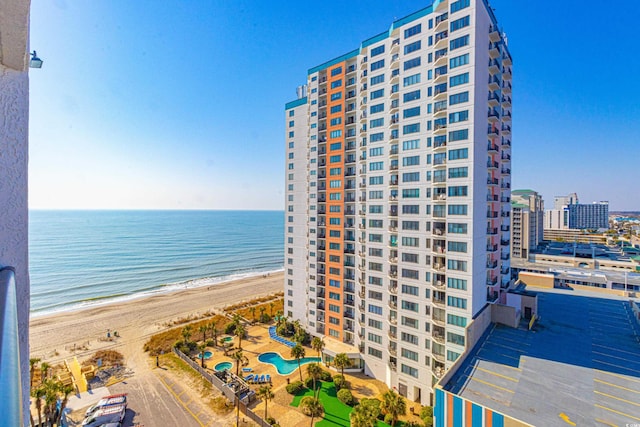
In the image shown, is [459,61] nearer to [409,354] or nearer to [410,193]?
[410,193]

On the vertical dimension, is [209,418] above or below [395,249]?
below

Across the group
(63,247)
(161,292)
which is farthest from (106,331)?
(63,247)

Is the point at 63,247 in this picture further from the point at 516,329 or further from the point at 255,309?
the point at 516,329

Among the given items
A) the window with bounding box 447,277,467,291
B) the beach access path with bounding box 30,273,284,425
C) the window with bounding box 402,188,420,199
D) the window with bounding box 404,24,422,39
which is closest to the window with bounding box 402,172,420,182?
the window with bounding box 402,188,420,199

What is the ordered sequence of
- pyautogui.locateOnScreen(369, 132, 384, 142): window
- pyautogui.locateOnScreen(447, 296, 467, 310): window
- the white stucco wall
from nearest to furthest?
the white stucco wall
pyautogui.locateOnScreen(447, 296, 467, 310): window
pyautogui.locateOnScreen(369, 132, 384, 142): window

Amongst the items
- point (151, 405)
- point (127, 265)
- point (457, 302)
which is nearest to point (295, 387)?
point (151, 405)

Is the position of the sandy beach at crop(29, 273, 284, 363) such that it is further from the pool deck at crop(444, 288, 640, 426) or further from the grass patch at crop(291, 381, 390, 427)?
the pool deck at crop(444, 288, 640, 426)
